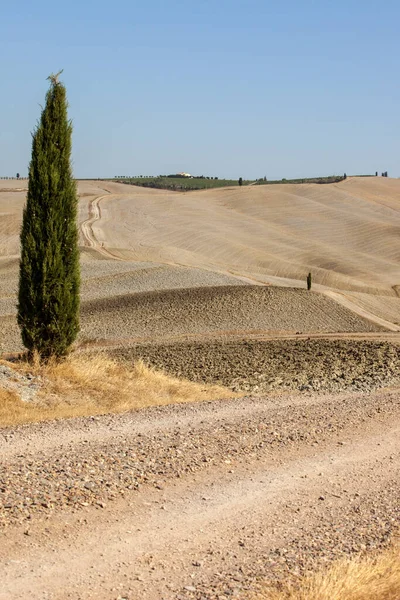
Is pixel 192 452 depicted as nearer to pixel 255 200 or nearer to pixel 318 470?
pixel 318 470

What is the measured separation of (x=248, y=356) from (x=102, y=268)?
24281 mm

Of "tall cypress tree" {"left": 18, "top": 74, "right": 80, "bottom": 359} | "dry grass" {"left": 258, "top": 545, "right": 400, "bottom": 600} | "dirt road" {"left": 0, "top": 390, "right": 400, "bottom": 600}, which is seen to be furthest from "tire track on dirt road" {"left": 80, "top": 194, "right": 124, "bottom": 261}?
"dry grass" {"left": 258, "top": 545, "right": 400, "bottom": 600}

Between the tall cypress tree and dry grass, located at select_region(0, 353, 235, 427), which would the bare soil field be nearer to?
dry grass, located at select_region(0, 353, 235, 427)

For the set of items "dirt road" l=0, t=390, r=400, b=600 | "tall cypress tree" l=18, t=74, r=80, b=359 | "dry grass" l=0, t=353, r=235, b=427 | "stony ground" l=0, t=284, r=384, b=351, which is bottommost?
"stony ground" l=0, t=284, r=384, b=351

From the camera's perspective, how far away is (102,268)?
47.7 metres

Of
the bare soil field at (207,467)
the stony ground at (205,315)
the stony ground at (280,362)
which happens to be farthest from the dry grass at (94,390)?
the stony ground at (205,315)

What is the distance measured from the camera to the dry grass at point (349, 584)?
705cm

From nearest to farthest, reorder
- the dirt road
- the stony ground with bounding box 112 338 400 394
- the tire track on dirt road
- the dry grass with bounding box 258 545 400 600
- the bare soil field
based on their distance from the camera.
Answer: the dry grass with bounding box 258 545 400 600, the dirt road, the bare soil field, the stony ground with bounding box 112 338 400 394, the tire track on dirt road

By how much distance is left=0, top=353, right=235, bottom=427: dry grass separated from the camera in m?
15.5

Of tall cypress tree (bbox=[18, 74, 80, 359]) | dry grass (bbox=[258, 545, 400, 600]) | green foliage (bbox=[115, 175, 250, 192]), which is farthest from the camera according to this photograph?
green foliage (bbox=[115, 175, 250, 192])

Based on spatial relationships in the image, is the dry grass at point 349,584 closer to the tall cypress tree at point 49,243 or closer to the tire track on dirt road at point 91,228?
the tall cypress tree at point 49,243

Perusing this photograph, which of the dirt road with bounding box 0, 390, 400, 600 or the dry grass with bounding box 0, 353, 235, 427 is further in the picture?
the dry grass with bounding box 0, 353, 235, 427

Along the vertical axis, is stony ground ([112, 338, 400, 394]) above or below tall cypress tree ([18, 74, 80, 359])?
below

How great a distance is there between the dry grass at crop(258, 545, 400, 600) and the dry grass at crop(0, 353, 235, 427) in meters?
7.63
